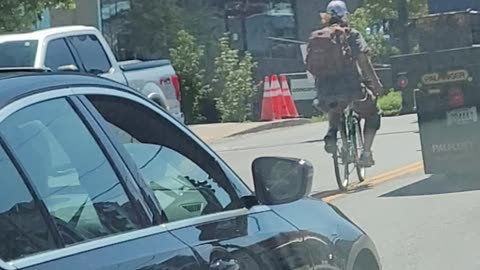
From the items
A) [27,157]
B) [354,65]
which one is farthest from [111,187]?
[354,65]

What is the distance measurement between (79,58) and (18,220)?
38.3 ft

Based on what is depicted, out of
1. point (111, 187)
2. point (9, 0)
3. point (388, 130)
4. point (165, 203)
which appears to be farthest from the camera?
point (388, 130)

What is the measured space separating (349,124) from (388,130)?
8.05 meters

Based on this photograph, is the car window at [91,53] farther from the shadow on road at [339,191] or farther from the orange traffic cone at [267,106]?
the orange traffic cone at [267,106]

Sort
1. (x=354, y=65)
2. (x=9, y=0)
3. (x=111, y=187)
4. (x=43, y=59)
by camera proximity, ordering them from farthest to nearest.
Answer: (x=9, y=0)
(x=43, y=59)
(x=354, y=65)
(x=111, y=187)

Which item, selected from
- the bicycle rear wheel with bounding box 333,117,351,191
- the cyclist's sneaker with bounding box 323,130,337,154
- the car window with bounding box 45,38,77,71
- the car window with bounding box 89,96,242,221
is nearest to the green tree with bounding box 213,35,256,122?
the car window with bounding box 45,38,77,71

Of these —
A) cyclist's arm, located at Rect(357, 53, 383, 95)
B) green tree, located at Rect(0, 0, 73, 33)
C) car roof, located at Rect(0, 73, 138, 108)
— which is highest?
green tree, located at Rect(0, 0, 73, 33)

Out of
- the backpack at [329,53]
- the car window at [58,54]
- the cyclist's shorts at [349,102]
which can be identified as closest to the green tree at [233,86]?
the car window at [58,54]

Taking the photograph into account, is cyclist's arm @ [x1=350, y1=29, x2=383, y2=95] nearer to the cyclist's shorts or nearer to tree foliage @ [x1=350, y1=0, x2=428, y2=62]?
the cyclist's shorts

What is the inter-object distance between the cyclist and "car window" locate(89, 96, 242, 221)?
7.65 meters

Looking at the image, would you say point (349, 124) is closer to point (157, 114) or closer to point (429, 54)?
point (429, 54)

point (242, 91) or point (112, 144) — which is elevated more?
point (112, 144)

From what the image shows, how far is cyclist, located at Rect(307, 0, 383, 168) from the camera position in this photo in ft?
40.7

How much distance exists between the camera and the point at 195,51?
3166cm
